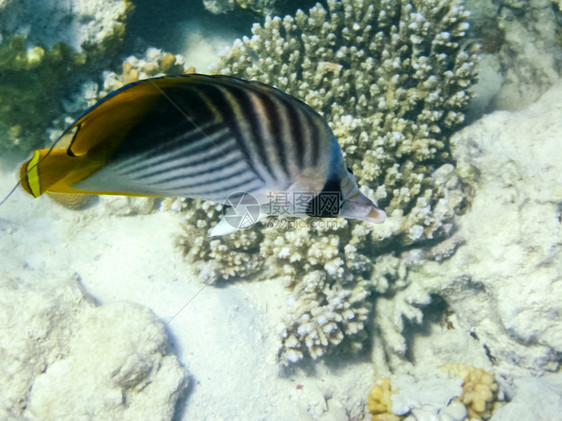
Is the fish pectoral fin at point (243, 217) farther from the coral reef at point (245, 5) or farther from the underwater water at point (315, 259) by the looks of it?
the coral reef at point (245, 5)

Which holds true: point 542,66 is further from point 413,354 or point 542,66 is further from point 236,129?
point 236,129

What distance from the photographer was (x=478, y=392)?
3.40 meters

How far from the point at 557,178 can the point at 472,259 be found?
3.38 ft

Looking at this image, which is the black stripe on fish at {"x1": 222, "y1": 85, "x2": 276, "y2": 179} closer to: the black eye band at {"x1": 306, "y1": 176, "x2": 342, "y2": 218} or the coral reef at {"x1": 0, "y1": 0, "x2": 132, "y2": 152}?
the black eye band at {"x1": 306, "y1": 176, "x2": 342, "y2": 218}

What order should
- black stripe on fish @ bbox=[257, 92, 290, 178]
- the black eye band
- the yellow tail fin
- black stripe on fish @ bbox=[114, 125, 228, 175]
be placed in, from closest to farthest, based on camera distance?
1. the yellow tail fin
2. black stripe on fish @ bbox=[114, 125, 228, 175]
3. black stripe on fish @ bbox=[257, 92, 290, 178]
4. the black eye band

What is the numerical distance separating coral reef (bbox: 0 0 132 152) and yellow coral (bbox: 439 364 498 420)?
17.4 ft

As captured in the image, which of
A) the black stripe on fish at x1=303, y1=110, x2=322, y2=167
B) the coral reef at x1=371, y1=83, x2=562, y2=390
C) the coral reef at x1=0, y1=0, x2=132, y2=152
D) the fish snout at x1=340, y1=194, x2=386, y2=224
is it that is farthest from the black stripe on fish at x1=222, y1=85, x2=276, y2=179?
the coral reef at x1=0, y1=0, x2=132, y2=152

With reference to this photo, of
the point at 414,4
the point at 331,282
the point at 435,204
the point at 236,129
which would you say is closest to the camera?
the point at 236,129

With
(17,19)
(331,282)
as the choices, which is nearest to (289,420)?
(331,282)

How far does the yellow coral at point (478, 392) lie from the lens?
11.0 ft

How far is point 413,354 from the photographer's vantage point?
13.0ft

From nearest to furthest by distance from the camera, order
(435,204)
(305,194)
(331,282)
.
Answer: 1. (305,194)
2. (331,282)
3. (435,204)

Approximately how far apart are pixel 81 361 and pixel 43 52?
3203mm

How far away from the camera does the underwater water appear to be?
319 cm
